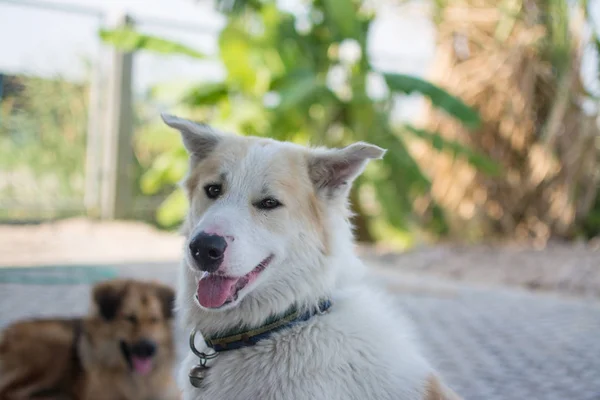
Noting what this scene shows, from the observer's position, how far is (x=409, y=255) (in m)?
9.50

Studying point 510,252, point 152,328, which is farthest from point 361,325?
point 510,252

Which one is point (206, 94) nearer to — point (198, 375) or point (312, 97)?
point (312, 97)

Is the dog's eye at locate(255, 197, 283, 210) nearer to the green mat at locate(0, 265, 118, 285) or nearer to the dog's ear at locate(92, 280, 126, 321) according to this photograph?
the dog's ear at locate(92, 280, 126, 321)

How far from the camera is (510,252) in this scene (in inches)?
379

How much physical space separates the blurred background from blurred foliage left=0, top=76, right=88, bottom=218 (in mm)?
27

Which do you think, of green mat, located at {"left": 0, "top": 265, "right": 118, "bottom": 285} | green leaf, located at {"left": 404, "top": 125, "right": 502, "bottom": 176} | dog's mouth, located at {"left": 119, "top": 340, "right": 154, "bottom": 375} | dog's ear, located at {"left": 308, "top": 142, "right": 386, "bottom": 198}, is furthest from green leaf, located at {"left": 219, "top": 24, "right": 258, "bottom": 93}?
dog's ear, located at {"left": 308, "top": 142, "right": 386, "bottom": 198}

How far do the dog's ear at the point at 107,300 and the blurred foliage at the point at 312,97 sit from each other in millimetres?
5221

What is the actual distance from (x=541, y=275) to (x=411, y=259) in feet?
6.44

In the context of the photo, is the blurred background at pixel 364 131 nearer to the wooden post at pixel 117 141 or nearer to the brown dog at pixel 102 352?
the wooden post at pixel 117 141

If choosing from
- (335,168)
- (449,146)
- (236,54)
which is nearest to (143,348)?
(335,168)

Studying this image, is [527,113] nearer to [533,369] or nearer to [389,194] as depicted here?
[389,194]

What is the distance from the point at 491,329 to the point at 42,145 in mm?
7706

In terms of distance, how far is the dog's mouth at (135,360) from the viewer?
123 inches

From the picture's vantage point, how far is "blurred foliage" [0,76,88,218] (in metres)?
9.34
